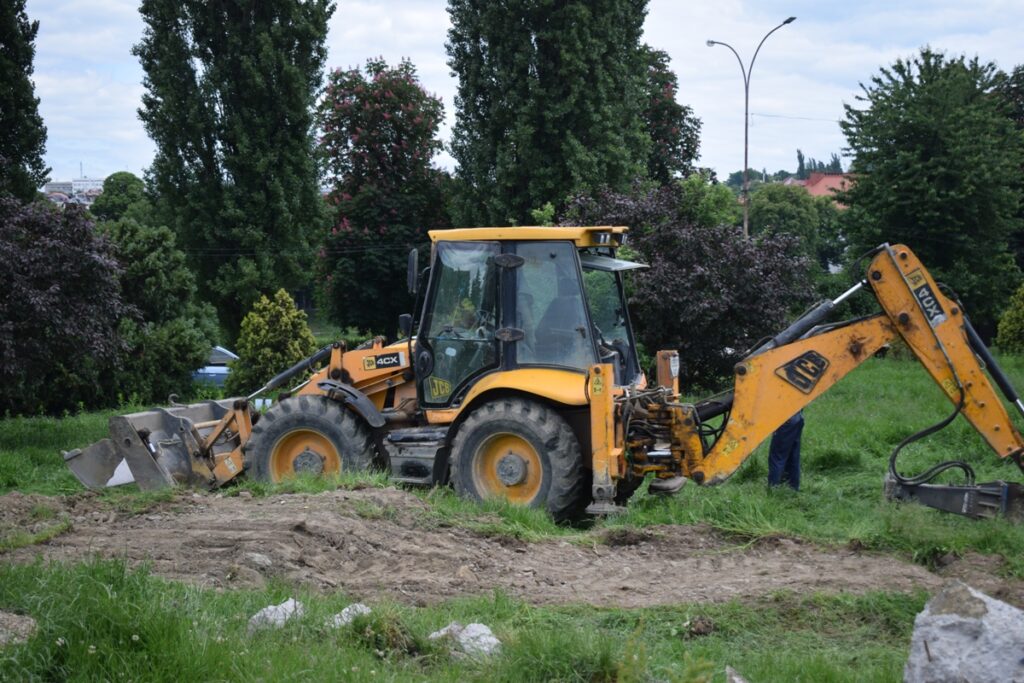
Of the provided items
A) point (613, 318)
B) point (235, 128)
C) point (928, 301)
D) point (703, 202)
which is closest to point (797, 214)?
point (235, 128)

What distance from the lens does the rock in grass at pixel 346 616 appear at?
6.05m

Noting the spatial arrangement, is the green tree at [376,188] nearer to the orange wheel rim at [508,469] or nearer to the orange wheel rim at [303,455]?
the orange wheel rim at [303,455]

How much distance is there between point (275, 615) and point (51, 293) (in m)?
10.3

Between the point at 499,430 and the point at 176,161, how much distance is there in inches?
917

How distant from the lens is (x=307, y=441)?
11.1 m

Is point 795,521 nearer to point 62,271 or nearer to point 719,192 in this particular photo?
point 62,271

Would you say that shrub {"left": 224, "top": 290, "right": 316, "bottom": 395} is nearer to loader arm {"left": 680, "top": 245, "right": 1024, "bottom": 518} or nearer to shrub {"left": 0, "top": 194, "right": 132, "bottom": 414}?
shrub {"left": 0, "top": 194, "right": 132, "bottom": 414}

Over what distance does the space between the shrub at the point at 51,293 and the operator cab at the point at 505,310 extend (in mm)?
6751

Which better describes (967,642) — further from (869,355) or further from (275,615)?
(869,355)

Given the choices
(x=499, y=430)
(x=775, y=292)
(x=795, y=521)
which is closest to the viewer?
(x=795, y=521)

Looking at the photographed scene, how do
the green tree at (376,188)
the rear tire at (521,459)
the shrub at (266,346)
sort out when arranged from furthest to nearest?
the green tree at (376,188) → the shrub at (266,346) → the rear tire at (521,459)

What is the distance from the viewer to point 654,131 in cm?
4153

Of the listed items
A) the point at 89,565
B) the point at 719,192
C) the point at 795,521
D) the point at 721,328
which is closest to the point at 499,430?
the point at 795,521

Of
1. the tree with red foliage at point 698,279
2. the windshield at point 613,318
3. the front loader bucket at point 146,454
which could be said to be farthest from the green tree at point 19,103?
the windshield at point 613,318
